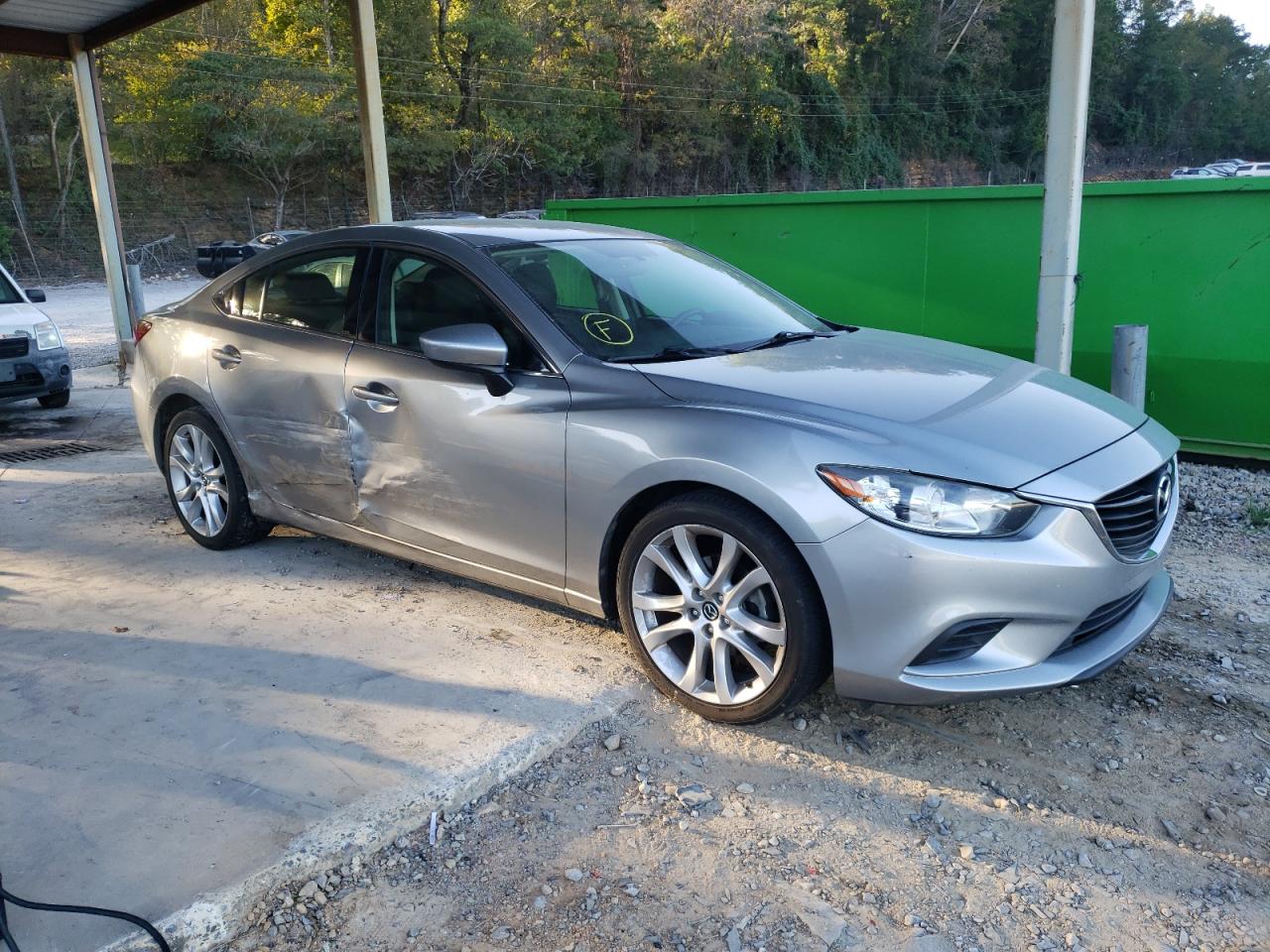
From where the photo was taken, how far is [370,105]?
7812mm

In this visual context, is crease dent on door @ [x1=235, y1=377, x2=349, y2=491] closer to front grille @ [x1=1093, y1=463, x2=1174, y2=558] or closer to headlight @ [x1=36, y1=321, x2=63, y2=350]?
front grille @ [x1=1093, y1=463, x2=1174, y2=558]

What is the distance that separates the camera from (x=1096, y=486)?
2.96 meters

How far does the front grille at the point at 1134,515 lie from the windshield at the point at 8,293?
9.61m

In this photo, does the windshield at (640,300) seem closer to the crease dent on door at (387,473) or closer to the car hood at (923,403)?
the car hood at (923,403)

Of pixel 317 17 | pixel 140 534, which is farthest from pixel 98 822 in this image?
pixel 317 17

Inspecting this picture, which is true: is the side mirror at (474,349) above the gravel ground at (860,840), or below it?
above

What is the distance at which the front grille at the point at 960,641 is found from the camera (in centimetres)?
284

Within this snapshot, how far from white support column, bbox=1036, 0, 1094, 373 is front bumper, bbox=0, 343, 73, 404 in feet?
25.8

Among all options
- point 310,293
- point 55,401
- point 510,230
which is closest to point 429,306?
point 510,230

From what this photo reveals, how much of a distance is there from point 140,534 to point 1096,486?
4565 millimetres

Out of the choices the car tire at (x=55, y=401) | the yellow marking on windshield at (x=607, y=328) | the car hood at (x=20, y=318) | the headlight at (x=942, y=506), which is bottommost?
the car tire at (x=55, y=401)

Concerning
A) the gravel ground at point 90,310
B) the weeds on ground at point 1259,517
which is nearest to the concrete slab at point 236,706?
the weeds on ground at point 1259,517

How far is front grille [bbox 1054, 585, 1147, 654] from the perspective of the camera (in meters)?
2.97

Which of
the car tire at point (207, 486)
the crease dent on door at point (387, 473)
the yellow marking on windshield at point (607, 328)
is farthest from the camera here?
the car tire at point (207, 486)
